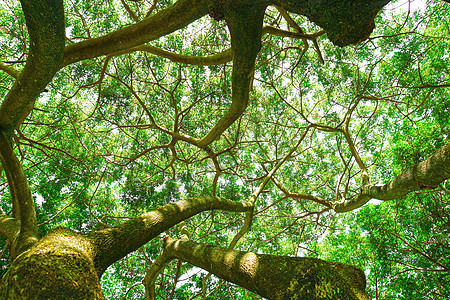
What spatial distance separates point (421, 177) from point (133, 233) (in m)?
3.23

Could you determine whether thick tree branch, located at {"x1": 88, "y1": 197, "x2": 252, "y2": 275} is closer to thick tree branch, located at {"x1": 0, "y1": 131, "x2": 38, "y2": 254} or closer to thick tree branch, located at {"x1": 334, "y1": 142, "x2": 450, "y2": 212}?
thick tree branch, located at {"x1": 0, "y1": 131, "x2": 38, "y2": 254}

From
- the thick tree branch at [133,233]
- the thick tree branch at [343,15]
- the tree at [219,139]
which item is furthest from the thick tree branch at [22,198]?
the thick tree branch at [343,15]

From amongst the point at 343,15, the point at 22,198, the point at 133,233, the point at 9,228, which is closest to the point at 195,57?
the point at 343,15

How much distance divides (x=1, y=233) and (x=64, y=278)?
2.94 m

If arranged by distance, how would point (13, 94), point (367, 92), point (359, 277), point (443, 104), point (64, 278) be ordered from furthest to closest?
point (367, 92)
point (443, 104)
point (13, 94)
point (359, 277)
point (64, 278)

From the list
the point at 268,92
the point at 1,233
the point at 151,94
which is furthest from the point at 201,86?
the point at 1,233

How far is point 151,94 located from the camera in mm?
6688

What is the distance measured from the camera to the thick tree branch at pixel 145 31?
7.35 ft

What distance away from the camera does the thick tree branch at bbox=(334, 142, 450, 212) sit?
8.89ft

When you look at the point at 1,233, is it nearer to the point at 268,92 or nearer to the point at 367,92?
the point at 268,92

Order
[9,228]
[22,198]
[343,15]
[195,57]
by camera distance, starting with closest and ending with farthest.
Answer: [343,15] → [22,198] → [9,228] → [195,57]

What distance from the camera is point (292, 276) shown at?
1646 mm

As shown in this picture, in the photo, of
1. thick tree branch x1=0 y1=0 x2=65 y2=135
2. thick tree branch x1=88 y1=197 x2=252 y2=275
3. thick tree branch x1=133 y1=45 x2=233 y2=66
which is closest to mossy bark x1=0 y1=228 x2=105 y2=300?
thick tree branch x1=88 y1=197 x2=252 y2=275

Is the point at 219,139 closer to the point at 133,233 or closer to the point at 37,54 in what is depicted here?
the point at 133,233
